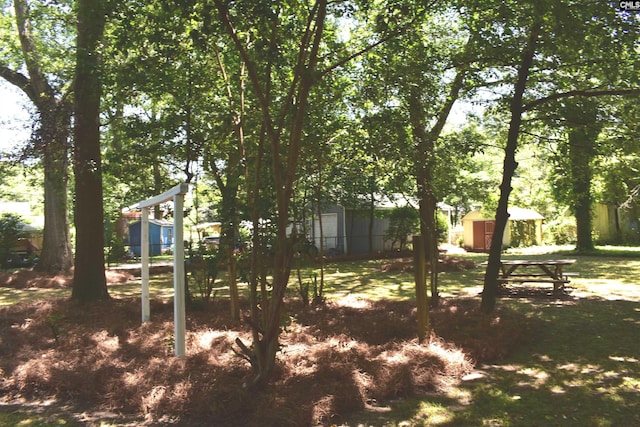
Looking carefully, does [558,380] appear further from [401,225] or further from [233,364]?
[401,225]

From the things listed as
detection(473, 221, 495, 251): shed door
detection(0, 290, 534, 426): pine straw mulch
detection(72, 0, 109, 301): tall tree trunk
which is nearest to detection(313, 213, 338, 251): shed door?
detection(473, 221, 495, 251): shed door

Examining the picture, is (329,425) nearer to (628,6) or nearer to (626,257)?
(628,6)

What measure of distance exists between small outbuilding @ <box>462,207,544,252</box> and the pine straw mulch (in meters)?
22.8

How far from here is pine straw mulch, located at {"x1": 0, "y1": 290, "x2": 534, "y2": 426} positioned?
461cm

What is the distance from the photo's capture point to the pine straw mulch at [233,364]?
181 inches

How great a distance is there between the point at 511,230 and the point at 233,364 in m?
27.2

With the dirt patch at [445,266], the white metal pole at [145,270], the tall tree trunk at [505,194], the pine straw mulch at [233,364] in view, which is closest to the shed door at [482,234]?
the dirt patch at [445,266]

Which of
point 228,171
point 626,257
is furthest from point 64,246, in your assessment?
point 626,257

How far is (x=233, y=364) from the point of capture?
5.62 metres

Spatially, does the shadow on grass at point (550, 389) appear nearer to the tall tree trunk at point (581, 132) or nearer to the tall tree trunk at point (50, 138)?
the tall tree trunk at point (581, 132)

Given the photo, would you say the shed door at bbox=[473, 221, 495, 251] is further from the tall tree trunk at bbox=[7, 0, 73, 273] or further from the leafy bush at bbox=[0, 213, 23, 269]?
the leafy bush at bbox=[0, 213, 23, 269]

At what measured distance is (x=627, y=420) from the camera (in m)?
4.24

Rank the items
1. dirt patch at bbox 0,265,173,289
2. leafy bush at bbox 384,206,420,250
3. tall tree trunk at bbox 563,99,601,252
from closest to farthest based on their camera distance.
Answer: tall tree trunk at bbox 563,99,601,252 < dirt patch at bbox 0,265,173,289 < leafy bush at bbox 384,206,420,250

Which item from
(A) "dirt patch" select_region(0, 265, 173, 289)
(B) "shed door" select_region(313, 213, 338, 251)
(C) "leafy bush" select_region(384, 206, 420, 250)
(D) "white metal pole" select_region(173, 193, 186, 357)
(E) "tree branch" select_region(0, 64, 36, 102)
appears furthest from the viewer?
(B) "shed door" select_region(313, 213, 338, 251)
